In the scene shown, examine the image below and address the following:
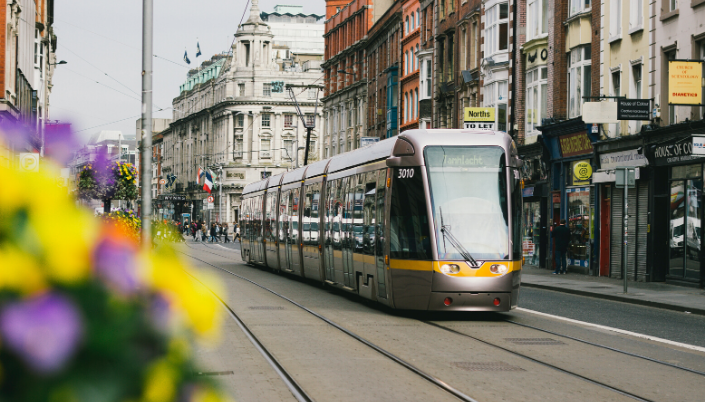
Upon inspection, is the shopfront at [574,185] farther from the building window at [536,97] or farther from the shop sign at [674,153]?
the shop sign at [674,153]

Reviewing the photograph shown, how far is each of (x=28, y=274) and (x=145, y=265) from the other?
16 cm

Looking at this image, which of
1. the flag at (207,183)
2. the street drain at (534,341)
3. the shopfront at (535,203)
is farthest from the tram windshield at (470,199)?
the flag at (207,183)

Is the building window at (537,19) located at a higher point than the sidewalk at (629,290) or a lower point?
higher

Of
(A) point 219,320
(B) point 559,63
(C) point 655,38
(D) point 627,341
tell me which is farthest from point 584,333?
(B) point 559,63

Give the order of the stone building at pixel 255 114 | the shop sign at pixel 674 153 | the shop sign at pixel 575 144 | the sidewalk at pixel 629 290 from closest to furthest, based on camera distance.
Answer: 1. the sidewalk at pixel 629 290
2. the shop sign at pixel 674 153
3. the shop sign at pixel 575 144
4. the stone building at pixel 255 114

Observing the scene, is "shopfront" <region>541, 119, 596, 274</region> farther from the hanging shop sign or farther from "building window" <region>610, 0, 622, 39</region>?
"building window" <region>610, 0, 622, 39</region>

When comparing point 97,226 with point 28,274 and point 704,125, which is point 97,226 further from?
point 704,125

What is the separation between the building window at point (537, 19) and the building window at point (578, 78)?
10.3 feet

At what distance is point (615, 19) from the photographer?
1228 inches

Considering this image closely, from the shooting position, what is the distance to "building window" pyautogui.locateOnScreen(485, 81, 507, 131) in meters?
41.3

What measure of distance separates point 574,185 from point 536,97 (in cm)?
521

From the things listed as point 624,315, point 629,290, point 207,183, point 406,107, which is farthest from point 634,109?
point 207,183

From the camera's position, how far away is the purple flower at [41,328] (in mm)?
Result: 1105

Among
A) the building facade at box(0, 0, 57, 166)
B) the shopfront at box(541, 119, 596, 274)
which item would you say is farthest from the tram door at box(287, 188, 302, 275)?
the shopfront at box(541, 119, 596, 274)
